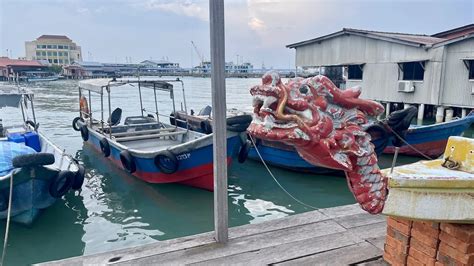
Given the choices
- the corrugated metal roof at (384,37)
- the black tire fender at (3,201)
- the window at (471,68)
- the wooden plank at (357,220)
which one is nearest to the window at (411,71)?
the corrugated metal roof at (384,37)

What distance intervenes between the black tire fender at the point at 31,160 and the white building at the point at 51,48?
43058 mm

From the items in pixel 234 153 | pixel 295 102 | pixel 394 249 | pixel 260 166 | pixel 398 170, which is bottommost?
pixel 260 166

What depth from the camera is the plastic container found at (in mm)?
6793

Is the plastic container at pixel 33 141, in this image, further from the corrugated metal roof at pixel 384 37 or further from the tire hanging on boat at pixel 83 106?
the corrugated metal roof at pixel 384 37

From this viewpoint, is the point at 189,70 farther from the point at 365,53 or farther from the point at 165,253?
the point at 165,253

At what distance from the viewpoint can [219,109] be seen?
2365mm

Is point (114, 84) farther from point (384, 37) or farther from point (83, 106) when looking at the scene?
point (384, 37)

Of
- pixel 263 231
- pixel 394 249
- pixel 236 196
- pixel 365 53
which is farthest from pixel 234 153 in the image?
pixel 365 53

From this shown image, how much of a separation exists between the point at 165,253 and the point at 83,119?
347 inches

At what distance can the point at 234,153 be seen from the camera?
6.29m

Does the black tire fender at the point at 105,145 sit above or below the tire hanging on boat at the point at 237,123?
below

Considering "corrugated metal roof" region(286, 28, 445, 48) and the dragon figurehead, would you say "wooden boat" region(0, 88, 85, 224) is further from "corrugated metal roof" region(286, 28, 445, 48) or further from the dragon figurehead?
"corrugated metal roof" region(286, 28, 445, 48)

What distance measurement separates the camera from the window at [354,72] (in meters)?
16.9

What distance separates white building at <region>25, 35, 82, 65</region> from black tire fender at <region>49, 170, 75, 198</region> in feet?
140
